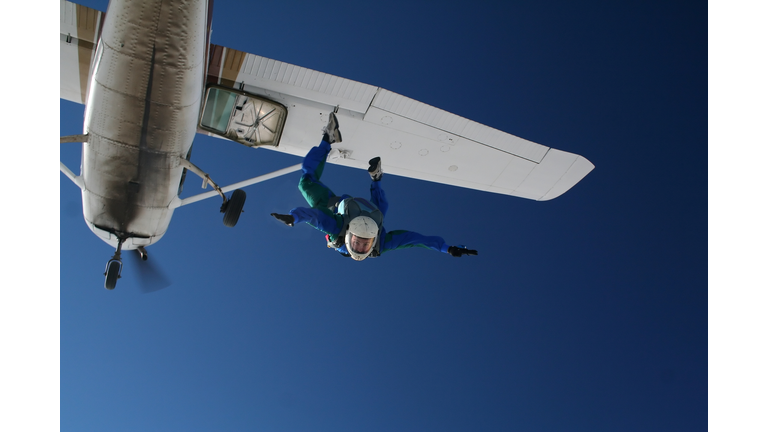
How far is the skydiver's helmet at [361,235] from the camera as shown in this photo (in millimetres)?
6535

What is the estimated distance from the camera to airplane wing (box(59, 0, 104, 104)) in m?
7.19

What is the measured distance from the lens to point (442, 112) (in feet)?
29.0

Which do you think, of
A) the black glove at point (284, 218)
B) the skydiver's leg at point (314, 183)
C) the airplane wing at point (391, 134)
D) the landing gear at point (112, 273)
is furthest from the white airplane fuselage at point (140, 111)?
the black glove at point (284, 218)

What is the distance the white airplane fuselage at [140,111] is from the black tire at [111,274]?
636 millimetres

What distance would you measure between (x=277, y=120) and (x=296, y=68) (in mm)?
1108

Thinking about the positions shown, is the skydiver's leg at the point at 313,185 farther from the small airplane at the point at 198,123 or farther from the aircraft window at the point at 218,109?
the aircraft window at the point at 218,109

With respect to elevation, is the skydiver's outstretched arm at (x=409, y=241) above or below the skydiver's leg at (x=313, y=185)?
below

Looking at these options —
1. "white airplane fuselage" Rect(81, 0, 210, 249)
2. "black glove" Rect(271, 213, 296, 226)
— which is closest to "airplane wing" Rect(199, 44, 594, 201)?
"white airplane fuselage" Rect(81, 0, 210, 249)

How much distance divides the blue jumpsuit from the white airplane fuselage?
6.16 feet

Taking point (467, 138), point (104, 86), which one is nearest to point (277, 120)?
point (104, 86)

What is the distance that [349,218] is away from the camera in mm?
6840

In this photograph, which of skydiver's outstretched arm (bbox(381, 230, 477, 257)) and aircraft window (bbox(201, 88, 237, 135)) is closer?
skydiver's outstretched arm (bbox(381, 230, 477, 257))

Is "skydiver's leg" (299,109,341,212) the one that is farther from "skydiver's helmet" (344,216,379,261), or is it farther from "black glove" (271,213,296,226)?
"black glove" (271,213,296,226)

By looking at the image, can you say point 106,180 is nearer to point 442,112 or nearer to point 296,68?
point 296,68
